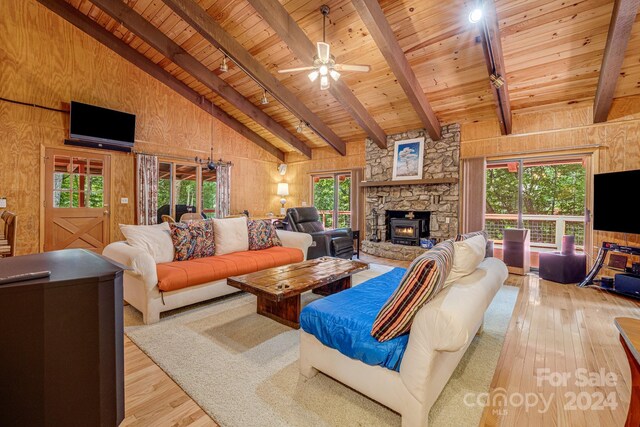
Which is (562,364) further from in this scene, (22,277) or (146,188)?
(146,188)

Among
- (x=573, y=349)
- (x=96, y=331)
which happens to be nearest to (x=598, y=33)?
(x=573, y=349)

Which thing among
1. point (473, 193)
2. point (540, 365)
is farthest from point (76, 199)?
point (473, 193)

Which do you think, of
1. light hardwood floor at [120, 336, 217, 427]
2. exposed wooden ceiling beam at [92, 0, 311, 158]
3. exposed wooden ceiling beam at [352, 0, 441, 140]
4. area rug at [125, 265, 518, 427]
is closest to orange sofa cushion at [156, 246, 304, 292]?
area rug at [125, 265, 518, 427]

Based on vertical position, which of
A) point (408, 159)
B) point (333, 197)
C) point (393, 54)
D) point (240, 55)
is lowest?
point (333, 197)

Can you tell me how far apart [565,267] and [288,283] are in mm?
3992

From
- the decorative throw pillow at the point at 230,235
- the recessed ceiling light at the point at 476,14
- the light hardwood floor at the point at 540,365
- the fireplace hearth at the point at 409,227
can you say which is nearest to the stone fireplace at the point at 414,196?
the fireplace hearth at the point at 409,227

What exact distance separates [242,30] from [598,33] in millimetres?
4576

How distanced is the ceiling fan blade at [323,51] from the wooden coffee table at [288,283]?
7.85 ft

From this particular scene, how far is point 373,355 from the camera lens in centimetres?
146

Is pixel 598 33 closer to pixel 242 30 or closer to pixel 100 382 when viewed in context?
pixel 242 30

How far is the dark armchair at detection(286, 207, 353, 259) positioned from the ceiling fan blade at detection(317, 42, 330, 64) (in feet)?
8.29

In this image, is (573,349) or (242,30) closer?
(573,349)

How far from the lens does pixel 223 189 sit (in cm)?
713

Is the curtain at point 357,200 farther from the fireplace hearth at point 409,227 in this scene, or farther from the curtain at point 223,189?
the curtain at point 223,189
